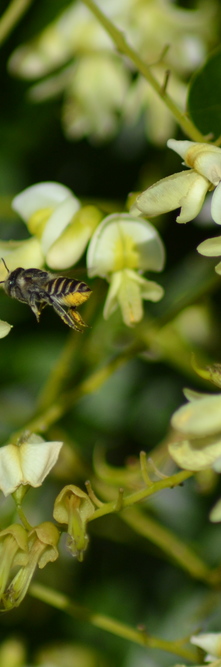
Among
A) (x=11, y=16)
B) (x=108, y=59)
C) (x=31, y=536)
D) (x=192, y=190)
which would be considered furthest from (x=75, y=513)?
(x=108, y=59)

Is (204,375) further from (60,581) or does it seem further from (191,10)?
(191,10)

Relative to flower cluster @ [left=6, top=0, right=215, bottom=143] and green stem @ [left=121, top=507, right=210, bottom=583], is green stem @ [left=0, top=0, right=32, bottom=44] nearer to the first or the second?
flower cluster @ [left=6, top=0, right=215, bottom=143]

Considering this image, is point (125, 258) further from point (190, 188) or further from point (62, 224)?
point (190, 188)

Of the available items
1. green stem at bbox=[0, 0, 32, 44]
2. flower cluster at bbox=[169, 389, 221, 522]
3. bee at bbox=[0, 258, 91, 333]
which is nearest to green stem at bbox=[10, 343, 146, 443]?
bee at bbox=[0, 258, 91, 333]

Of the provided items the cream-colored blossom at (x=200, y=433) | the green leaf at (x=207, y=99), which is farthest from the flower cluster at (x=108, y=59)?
the cream-colored blossom at (x=200, y=433)

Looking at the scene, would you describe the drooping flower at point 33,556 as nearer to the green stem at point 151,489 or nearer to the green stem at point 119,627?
the green stem at point 151,489
